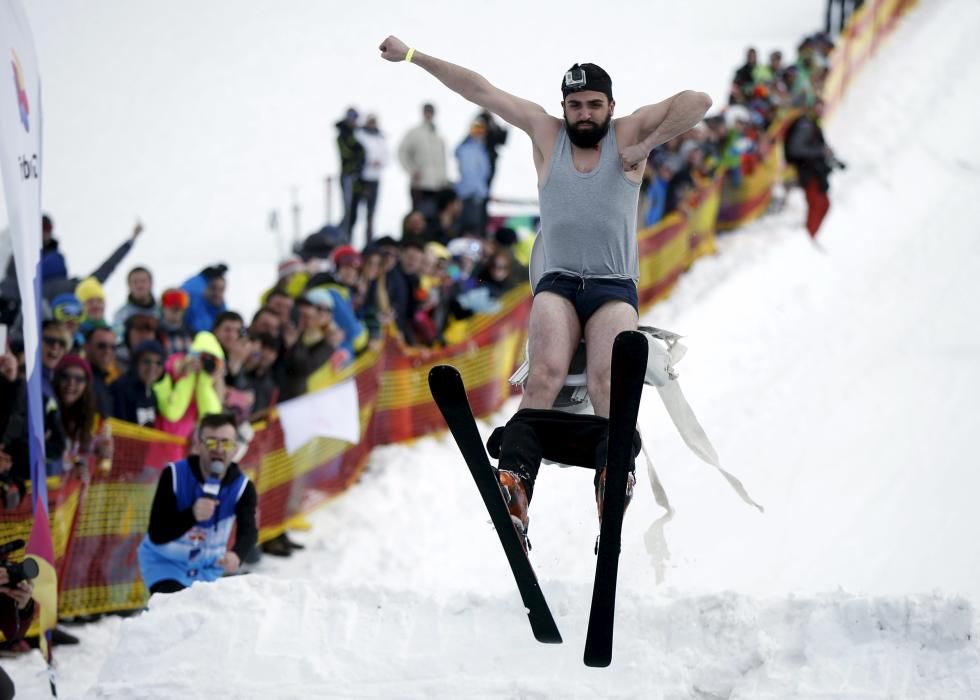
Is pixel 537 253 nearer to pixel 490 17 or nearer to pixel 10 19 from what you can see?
pixel 10 19

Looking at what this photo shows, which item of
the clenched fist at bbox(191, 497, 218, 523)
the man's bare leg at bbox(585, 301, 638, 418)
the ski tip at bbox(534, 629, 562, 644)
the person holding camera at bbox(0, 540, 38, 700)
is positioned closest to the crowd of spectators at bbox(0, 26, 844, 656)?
the person holding camera at bbox(0, 540, 38, 700)

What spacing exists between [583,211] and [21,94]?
2486 mm

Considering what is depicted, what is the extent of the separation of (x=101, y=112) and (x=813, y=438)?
15.8 m

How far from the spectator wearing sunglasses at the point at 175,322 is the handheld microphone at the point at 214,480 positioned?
2.35 m

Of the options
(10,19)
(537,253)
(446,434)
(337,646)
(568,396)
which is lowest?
(446,434)

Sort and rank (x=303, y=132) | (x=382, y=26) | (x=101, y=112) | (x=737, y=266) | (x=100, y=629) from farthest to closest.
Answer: (x=382, y=26) < (x=303, y=132) < (x=101, y=112) < (x=737, y=266) < (x=100, y=629)

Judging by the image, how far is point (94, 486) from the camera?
6.93 metres

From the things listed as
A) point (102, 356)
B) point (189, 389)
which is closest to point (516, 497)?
point (189, 389)

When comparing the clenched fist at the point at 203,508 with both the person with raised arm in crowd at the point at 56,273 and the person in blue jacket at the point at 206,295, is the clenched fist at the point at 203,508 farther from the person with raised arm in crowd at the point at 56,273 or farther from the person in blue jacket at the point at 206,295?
the person in blue jacket at the point at 206,295

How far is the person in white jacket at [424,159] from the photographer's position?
533 inches

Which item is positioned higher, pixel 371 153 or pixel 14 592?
pixel 371 153

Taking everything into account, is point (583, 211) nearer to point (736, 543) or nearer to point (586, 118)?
point (586, 118)

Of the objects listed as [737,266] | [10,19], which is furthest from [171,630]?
[737,266]

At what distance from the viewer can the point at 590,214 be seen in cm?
521
